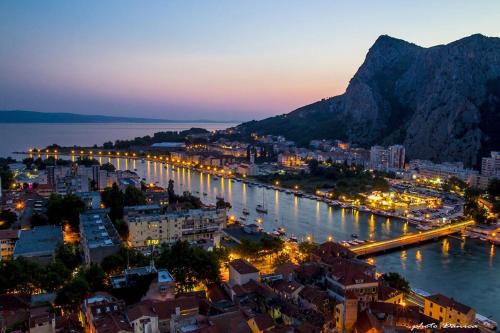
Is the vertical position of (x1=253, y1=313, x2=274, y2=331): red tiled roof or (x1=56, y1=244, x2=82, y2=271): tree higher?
(x1=253, y1=313, x2=274, y2=331): red tiled roof

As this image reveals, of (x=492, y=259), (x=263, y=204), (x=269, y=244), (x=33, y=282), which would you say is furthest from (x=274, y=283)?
(x=263, y=204)

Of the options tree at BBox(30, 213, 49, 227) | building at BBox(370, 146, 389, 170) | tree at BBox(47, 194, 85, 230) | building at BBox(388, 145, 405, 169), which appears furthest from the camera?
building at BBox(388, 145, 405, 169)

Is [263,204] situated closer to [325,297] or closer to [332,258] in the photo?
[332,258]

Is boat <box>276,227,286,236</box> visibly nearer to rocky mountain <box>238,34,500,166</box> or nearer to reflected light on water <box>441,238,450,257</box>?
reflected light on water <box>441,238,450,257</box>

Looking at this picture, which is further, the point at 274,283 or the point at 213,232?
the point at 213,232

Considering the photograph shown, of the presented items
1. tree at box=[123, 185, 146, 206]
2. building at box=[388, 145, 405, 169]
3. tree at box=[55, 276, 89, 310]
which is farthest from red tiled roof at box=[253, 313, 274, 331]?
building at box=[388, 145, 405, 169]

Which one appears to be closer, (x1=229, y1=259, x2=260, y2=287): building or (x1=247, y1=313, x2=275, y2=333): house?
(x1=247, y1=313, x2=275, y2=333): house

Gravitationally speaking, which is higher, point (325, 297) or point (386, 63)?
point (386, 63)
